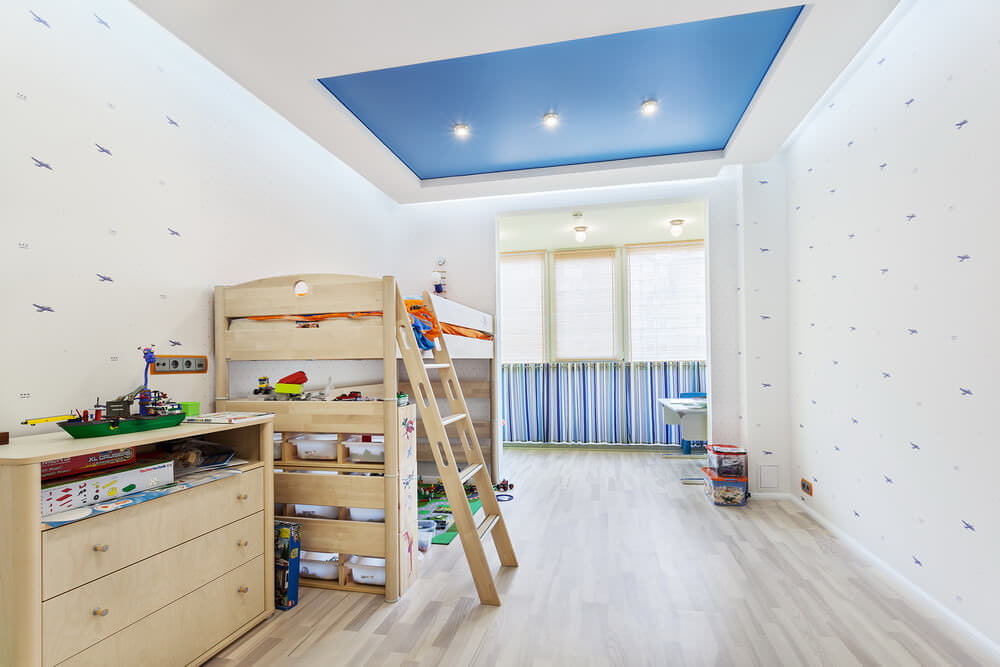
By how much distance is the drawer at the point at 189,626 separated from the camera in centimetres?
143

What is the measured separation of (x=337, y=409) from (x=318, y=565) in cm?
77

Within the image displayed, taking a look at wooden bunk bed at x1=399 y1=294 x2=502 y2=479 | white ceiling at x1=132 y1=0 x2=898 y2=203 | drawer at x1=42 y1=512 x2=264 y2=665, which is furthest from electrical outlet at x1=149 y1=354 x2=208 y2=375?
wooden bunk bed at x1=399 y1=294 x2=502 y2=479

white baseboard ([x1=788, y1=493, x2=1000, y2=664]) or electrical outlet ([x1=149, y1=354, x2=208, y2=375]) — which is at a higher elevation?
electrical outlet ([x1=149, y1=354, x2=208, y2=375])

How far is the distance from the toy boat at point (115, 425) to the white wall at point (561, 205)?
2990 millimetres

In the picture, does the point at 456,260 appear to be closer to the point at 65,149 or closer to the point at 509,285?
the point at 509,285

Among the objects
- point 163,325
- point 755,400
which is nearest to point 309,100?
point 163,325

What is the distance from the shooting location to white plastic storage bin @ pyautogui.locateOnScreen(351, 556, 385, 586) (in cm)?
227

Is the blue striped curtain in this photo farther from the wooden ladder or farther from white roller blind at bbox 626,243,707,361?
the wooden ladder

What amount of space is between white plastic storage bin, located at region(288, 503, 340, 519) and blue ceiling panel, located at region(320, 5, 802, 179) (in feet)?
6.97

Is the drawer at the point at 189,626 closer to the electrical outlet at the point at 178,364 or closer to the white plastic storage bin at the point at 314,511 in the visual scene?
the white plastic storage bin at the point at 314,511

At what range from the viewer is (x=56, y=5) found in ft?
5.94

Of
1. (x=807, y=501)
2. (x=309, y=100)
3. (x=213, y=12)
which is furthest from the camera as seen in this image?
(x=807, y=501)

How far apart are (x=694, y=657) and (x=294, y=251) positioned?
2.98 meters

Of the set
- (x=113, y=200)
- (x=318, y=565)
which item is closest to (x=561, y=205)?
(x=113, y=200)
